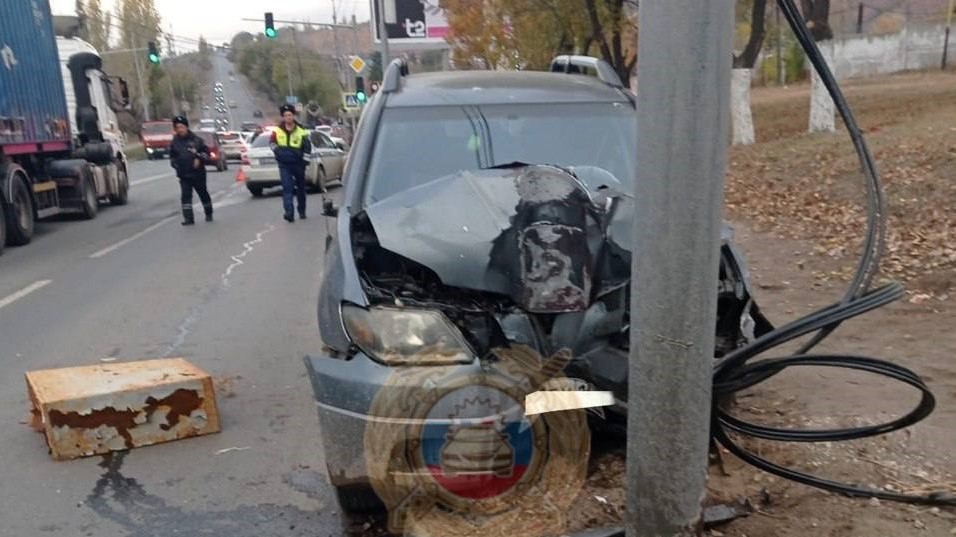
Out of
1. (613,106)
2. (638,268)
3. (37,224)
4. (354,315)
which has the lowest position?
(37,224)

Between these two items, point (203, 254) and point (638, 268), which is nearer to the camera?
point (638, 268)

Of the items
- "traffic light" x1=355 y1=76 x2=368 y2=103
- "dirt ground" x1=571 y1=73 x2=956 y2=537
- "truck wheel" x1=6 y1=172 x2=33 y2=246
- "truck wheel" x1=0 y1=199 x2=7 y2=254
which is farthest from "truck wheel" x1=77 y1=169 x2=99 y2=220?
"traffic light" x1=355 y1=76 x2=368 y2=103

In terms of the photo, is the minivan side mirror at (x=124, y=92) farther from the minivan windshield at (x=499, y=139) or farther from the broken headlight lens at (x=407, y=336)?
the broken headlight lens at (x=407, y=336)

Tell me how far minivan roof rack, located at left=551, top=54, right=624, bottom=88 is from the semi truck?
30.2 ft

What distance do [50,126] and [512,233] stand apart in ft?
43.4

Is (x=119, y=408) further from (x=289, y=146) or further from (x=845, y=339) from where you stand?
(x=289, y=146)

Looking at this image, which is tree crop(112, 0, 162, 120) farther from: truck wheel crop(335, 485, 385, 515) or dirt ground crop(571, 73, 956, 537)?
truck wheel crop(335, 485, 385, 515)

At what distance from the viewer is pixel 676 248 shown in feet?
8.79

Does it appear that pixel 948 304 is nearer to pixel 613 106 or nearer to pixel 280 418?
pixel 613 106

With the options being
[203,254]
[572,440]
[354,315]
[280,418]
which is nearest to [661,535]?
[572,440]

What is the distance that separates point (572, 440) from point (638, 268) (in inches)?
35.4

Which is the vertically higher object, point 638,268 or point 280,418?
point 638,268

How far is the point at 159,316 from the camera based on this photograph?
7656 mm

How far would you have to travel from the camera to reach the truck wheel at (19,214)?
12.4 m
